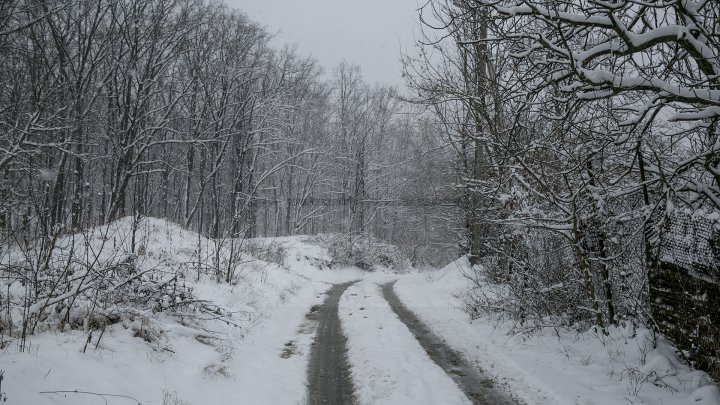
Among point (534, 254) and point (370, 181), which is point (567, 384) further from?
point (370, 181)

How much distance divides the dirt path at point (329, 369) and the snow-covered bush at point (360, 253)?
55.1 ft

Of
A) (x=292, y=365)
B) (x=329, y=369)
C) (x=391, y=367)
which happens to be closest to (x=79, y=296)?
(x=292, y=365)

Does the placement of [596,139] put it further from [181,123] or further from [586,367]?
[181,123]

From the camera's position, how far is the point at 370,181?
33906 millimetres

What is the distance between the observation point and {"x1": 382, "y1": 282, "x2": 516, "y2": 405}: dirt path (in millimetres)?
5023

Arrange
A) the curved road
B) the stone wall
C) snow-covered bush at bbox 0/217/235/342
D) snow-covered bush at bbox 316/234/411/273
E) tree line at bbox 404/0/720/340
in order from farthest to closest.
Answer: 1. snow-covered bush at bbox 316/234/411/273
2. the curved road
3. snow-covered bush at bbox 0/217/235/342
4. the stone wall
5. tree line at bbox 404/0/720/340

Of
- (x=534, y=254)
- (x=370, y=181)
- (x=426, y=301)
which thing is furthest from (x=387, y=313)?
(x=370, y=181)

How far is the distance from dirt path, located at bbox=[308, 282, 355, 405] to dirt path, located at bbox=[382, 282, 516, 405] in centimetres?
147

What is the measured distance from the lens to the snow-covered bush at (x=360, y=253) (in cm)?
2690

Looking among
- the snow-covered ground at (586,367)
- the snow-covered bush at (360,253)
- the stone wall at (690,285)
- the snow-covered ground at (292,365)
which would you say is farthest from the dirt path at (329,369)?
the snow-covered bush at (360,253)

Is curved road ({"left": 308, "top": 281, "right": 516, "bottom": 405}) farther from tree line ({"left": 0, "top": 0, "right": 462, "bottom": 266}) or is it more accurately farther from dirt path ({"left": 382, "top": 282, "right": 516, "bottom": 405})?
tree line ({"left": 0, "top": 0, "right": 462, "bottom": 266})

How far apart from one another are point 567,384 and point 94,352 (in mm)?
5756

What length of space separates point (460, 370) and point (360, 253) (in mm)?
21840

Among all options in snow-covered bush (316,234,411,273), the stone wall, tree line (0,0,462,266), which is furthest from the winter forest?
snow-covered bush (316,234,411,273)
